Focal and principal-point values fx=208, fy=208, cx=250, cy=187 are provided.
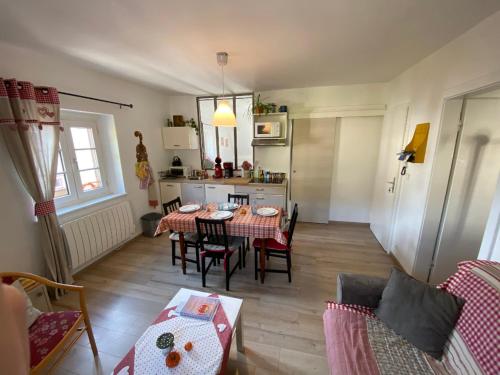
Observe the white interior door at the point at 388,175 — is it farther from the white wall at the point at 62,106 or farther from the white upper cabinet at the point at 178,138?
the white wall at the point at 62,106

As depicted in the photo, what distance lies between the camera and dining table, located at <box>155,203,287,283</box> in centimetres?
220

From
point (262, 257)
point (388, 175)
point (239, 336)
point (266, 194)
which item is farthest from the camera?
point (266, 194)

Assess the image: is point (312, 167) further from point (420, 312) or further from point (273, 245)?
point (420, 312)

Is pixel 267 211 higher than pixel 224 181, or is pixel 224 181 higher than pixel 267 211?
pixel 224 181

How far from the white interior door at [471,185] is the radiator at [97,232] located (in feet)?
13.1

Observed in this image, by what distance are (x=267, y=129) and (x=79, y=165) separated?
2864 millimetres

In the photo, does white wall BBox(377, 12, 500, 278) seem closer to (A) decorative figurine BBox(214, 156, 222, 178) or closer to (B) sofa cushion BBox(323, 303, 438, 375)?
(B) sofa cushion BBox(323, 303, 438, 375)

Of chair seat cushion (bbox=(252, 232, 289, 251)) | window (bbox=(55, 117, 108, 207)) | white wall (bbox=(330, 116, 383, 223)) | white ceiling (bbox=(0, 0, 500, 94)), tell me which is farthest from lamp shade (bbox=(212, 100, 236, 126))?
white wall (bbox=(330, 116, 383, 223))

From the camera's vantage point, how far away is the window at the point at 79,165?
257 centimetres

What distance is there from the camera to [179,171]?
429cm

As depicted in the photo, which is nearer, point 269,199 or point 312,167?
point 269,199

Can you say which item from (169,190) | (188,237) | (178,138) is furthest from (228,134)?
(188,237)

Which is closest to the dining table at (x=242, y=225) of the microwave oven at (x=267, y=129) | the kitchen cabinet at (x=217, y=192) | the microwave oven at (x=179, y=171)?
the kitchen cabinet at (x=217, y=192)

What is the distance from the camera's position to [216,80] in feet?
10.1
